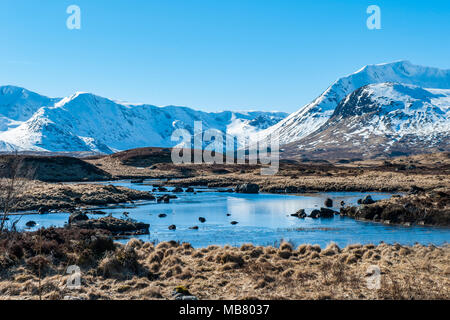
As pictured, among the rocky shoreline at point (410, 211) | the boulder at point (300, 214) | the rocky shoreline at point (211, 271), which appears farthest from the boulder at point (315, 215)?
the rocky shoreline at point (211, 271)

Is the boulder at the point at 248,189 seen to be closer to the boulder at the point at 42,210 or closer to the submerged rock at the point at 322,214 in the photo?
the submerged rock at the point at 322,214

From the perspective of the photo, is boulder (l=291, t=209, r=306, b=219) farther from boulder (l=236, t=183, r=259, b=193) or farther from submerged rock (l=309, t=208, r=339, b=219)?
boulder (l=236, t=183, r=259, b=193)

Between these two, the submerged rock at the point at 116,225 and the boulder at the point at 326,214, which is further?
the boulder at the point at 326,214

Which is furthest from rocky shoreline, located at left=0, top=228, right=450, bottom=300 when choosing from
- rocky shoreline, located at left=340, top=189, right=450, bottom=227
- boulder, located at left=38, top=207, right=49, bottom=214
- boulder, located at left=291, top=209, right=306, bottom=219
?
boulder, located at left=38, top=207, right=49, bottom=214

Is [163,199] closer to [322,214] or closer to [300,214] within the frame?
[300,214]

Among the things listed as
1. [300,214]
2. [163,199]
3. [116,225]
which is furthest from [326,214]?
[163,199]

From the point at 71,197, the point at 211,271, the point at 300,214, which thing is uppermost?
the point at 211,271
